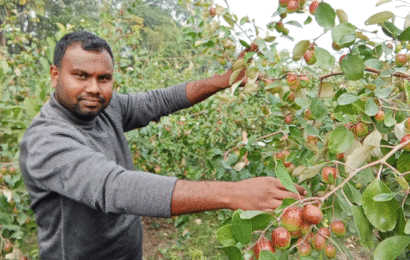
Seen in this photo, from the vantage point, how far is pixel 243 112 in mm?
3178

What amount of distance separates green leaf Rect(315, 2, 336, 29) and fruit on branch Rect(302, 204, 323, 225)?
0.56 meters

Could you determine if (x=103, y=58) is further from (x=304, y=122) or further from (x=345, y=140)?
(x=345, y=140)

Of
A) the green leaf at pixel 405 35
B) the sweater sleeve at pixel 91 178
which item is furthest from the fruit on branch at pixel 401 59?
the sweater sleeve at pixel 91 178

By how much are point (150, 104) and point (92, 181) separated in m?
1.03

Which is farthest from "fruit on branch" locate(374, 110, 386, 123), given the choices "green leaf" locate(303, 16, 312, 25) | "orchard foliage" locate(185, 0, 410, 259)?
"green leaf" locate(303, 16, 312, 25)

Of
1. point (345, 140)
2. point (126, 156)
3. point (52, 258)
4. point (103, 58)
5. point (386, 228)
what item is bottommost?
point (52, 258)

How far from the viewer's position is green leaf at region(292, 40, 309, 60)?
1114 millimetres

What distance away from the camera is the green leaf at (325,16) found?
0.91m

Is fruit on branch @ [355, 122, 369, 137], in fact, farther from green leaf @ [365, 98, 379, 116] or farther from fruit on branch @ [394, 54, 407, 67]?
fruit on branch @ [394, 54, 407, 67]

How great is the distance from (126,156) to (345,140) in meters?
1.22

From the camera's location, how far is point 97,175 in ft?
3.09

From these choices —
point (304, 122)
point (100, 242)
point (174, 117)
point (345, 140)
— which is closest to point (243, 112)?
point (174, 117)

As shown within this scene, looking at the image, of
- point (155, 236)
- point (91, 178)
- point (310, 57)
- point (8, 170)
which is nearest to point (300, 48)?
point (310, 57)

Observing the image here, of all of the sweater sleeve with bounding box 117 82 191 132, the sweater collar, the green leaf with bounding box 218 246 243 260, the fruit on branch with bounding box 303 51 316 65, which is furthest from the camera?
the sweater sleeve with bounding box 117 82 191 132
